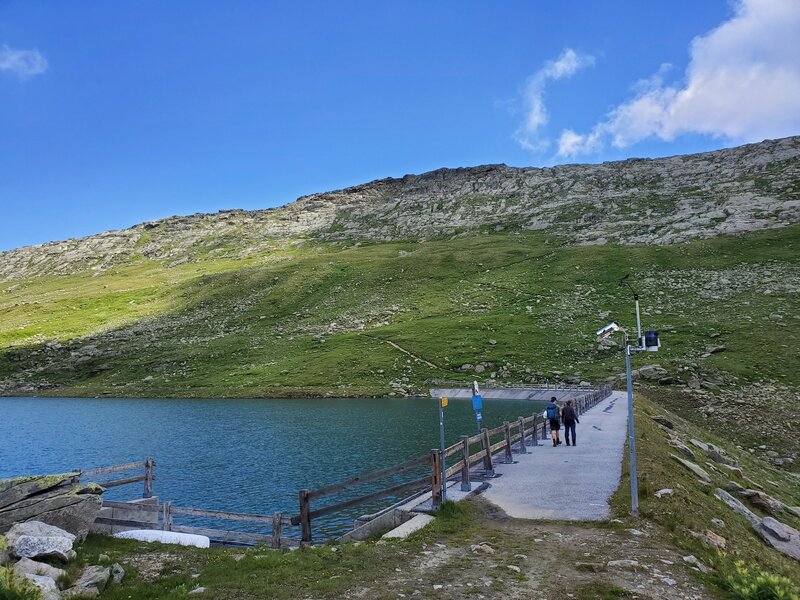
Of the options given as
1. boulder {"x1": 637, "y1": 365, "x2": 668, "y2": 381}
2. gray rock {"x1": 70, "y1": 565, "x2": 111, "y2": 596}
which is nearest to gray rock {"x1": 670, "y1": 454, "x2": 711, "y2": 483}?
gray rock {"x1": 70, "y1": 565, "x2": 111, "y2": 596}

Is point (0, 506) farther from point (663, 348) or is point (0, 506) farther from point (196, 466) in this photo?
point (663, 348)

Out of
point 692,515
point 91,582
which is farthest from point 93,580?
point 692,515

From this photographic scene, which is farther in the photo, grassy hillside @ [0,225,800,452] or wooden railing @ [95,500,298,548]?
grassy hillside @ [0,225,800,452]

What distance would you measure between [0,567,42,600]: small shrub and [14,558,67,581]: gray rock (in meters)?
1.57

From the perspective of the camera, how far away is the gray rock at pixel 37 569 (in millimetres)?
11719

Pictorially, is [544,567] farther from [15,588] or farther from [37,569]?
[37,569]

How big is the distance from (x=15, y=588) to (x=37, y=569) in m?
2.62

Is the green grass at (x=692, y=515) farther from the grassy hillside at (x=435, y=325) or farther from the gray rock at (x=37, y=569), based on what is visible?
the grassy hillside at (x=435, y=325)

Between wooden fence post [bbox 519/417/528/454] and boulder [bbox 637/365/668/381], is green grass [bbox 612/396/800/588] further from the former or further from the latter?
boulder [bbox 637/365/668/381]

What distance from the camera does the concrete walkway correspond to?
1838cm

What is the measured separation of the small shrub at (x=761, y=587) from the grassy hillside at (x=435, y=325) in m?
40.3

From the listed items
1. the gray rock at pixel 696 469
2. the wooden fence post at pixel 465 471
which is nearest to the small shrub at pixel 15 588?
the wooden fence post at pixel 465 471

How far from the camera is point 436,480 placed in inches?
747

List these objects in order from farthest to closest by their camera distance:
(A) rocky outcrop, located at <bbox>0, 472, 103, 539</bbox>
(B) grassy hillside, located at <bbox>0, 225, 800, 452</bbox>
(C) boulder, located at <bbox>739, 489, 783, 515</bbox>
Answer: (B) grassy hillside, located at <bbox>0, 225, 800, 452</bbox> → (C) boulder, located at <bbox>739, 489, 783, 515</bbox> → (A) rocky outcrop, located at <bbox>0, 472, 103, 539</bbox>
